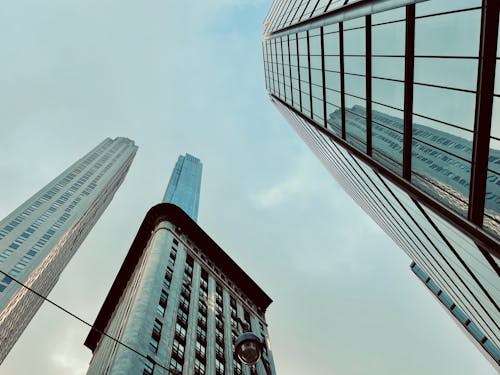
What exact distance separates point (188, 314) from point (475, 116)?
43.9 m

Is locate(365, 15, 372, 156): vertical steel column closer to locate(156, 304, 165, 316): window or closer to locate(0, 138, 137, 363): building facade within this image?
locate(156, 304, 165, 316): window

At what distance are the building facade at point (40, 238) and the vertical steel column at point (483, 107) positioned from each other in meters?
70.0

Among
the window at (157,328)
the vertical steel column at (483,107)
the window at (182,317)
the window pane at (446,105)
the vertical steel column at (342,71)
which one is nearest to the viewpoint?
the vertical steel column at (483,107)

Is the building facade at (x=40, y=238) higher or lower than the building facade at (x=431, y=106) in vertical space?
higher

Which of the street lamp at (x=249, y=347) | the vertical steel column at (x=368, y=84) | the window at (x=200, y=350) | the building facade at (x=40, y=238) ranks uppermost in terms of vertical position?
the building facade at (x=40, y=238)

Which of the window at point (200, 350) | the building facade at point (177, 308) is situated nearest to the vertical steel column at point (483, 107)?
the building facade at point (177, 308)

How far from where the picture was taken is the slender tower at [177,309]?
37406 millimetres

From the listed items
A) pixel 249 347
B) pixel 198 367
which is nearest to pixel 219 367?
pixel 198 367

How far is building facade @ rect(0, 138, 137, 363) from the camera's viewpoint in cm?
8475

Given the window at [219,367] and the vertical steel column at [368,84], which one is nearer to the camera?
the vertical steel column at [368,84]

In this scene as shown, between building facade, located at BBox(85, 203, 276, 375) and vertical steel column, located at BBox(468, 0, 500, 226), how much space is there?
16442 millimetres

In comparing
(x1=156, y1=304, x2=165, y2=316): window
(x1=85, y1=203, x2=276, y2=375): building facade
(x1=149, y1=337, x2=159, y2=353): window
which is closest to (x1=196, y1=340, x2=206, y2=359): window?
(x1=85, y1=203, x2=276, y2=375): building facade

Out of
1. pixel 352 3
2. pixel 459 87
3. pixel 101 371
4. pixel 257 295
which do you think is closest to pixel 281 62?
pixel 352 3

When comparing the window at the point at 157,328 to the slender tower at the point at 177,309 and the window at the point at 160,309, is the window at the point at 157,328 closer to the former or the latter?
the slender tower at the point at 177,309
